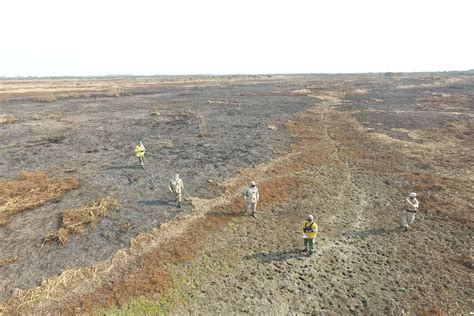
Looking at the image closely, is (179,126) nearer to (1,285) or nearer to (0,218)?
(0,218)

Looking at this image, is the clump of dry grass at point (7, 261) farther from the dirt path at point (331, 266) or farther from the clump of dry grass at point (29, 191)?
the dirt path at point (331, 266)

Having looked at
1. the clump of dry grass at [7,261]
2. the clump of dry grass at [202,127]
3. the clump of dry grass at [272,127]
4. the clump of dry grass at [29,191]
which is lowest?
the clump of dry grass at [7,261]

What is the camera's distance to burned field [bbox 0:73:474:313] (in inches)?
494

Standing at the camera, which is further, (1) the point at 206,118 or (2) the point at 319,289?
(1) the point at 206,118

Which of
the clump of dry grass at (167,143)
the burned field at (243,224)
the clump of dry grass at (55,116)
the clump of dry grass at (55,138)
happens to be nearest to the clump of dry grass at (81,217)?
the burned field at (243,224)

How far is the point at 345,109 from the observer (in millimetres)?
57656

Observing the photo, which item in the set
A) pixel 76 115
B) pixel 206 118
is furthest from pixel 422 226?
pixel 76 115

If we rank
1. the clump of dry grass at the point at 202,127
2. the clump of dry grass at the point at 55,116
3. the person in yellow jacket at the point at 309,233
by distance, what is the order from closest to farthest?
1. the person in yellow jacket at the point at 309,233
2. the clump of dry grass at the point at 202,127
3. the clump of dry grass at the point at 55,116

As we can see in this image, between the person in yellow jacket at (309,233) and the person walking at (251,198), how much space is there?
3997 millimetres

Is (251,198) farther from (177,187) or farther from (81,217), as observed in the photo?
(81,217)

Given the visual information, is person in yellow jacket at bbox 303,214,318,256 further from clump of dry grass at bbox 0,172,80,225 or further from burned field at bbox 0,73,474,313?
clump of dry grass at bbox 0,172,80,225

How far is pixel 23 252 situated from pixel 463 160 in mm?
32725

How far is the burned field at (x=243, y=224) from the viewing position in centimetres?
1255

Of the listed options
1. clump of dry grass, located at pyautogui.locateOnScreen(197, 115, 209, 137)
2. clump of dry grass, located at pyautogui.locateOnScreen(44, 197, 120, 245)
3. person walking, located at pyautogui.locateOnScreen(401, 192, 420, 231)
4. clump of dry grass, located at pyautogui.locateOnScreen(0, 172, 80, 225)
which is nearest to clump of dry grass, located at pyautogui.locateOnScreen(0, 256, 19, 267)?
clump of dry grass, located at pyautogui.locateOnScreen(44, 197, 120, 245)
